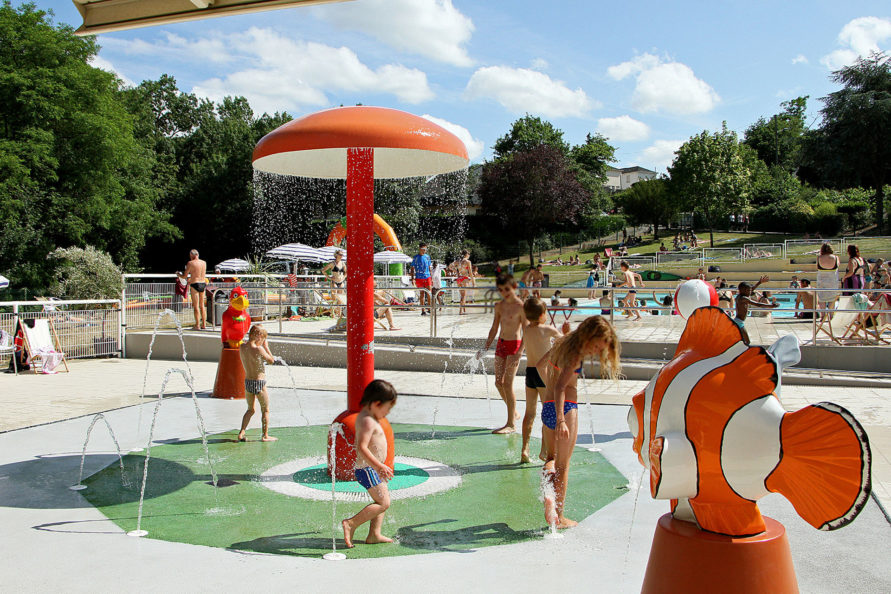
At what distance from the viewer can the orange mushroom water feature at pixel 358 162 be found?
573cm

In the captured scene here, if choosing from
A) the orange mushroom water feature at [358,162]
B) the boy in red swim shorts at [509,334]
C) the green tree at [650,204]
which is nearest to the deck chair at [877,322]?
the boy in red swim shorts at [509,334]

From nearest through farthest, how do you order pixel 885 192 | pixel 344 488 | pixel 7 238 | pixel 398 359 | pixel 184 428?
pixel 344 488
pixel 184 428
pixel 398 359
pixel 7 238
pixel 885 192

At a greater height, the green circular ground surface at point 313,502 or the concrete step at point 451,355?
the concrete step at point 451,355

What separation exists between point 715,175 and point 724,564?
5083 centimetres

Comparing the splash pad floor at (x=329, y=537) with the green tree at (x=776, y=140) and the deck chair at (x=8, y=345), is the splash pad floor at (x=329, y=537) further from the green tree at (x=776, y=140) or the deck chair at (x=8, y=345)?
the green tree at (x=776, y=140)

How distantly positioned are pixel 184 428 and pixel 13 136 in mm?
32941

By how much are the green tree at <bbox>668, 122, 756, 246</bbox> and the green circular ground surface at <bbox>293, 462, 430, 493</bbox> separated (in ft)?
151

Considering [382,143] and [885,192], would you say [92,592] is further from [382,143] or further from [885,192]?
[885,192]

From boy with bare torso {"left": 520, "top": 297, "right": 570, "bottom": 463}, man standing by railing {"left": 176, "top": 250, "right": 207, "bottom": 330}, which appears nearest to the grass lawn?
man standing by railing {"left": 176, "top": 250, "right": 207, "bottom": 330}

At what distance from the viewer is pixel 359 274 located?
647 centimetres

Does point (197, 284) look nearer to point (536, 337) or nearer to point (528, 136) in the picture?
point (536, 337)

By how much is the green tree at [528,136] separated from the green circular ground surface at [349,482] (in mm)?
61611

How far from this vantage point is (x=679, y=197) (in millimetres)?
53250

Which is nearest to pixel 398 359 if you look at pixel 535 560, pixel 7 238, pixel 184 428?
pixel 184 428
